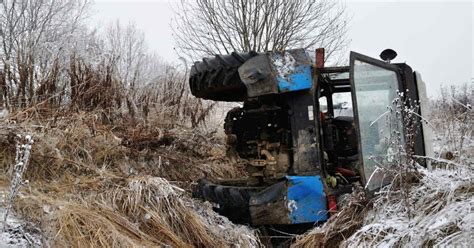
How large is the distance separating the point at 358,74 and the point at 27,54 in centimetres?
341

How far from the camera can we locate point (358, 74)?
3.54 m

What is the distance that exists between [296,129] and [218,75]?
79 centimetres

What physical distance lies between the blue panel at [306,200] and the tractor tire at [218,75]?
92 cm

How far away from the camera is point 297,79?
365 cm

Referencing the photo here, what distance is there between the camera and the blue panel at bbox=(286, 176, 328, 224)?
11.5 ft

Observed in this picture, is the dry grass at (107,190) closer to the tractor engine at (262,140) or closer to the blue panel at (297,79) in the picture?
the tractor engine at (262,140)

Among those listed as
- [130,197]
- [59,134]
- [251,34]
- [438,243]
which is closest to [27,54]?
[59,134]

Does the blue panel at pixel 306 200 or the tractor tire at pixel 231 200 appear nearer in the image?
the blue panel at pixel 306 200

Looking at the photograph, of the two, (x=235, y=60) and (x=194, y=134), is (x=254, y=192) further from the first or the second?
(x=194, y=134)

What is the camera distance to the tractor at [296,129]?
351 cm

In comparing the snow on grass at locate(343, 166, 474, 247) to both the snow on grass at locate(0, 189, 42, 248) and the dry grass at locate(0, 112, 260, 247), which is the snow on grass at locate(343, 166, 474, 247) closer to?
the dry grass at locate(0, 112, 260, 247)

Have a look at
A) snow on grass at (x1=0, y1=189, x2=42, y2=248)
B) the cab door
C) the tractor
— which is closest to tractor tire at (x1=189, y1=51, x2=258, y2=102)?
the tractor

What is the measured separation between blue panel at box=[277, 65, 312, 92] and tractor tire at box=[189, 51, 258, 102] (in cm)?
32

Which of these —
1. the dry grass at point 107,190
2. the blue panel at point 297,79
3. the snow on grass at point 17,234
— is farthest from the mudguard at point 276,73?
the snow on grass at point 17,234
